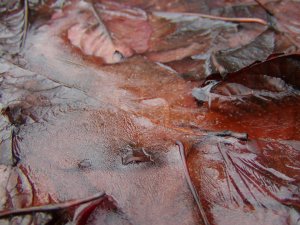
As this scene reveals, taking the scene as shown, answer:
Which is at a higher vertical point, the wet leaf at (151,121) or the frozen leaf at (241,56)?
the frozen leaf at (241,56)

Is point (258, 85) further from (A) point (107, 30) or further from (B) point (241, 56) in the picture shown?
(A) point (107, 30)

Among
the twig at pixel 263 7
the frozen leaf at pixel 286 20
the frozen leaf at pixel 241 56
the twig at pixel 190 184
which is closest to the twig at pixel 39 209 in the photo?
the twig at pixel 190 184

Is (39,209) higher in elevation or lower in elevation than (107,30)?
lower

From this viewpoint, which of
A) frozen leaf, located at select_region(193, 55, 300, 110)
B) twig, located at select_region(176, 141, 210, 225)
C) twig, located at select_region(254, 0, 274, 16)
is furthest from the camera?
twig, located at select_region(254, 0, 274, 16)

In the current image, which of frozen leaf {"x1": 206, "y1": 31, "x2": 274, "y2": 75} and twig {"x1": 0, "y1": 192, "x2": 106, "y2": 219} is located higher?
frozen leaf {"x1": 206, "y1": 31, "x2": 274, "y2": 75}

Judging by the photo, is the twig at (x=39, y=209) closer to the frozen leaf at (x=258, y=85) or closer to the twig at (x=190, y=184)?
the twig at (x=190, y=184)

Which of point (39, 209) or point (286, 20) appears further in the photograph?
point (286, 20)

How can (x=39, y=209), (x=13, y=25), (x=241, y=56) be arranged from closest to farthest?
(x=39, y=209) < (x=241, y=56) < (x=13, y=25)

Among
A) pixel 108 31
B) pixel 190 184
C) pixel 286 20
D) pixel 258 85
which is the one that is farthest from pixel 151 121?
pixel 286 20

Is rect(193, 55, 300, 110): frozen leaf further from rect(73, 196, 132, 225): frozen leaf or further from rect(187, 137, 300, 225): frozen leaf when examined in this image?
rect(73, 196, 132, 225): frozen leaf

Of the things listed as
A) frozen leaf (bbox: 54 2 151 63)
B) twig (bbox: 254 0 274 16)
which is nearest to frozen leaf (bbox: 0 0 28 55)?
frozen leaf (bbox: 54 2 151 63)

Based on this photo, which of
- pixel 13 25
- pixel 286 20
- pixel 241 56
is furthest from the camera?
pixel 13 25

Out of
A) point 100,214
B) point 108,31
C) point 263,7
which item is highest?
point 263,7
